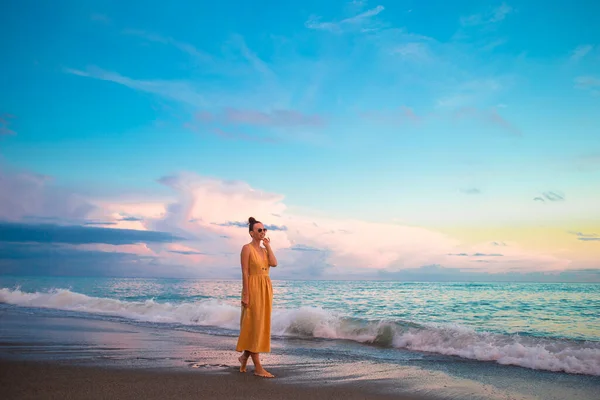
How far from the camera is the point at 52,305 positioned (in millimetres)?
25016

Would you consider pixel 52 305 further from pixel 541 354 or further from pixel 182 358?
pixel 541 354

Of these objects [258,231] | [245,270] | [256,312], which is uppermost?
[258,231]

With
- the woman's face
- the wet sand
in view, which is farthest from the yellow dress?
the wet sand

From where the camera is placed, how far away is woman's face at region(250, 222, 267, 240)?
7.80 m

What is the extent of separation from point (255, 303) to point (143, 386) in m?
2.09

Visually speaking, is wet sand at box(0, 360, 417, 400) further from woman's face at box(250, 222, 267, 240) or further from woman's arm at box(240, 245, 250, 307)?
woman's face at box(250, 222, 267, 240)

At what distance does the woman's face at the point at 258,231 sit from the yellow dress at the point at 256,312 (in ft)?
0.71

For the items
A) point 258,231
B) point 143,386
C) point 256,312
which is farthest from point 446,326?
point 143,386

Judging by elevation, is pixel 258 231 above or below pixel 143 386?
above

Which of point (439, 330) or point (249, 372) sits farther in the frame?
point (439, 330)

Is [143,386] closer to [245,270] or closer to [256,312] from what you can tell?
[256,312]

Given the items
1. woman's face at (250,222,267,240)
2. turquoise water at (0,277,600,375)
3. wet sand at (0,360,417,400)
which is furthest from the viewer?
turquoise water at (0,277,600,375)

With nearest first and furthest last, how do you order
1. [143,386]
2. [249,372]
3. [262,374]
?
1. [143,386]
2. [262,374]
3. [249,372]

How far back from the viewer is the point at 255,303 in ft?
24.8
